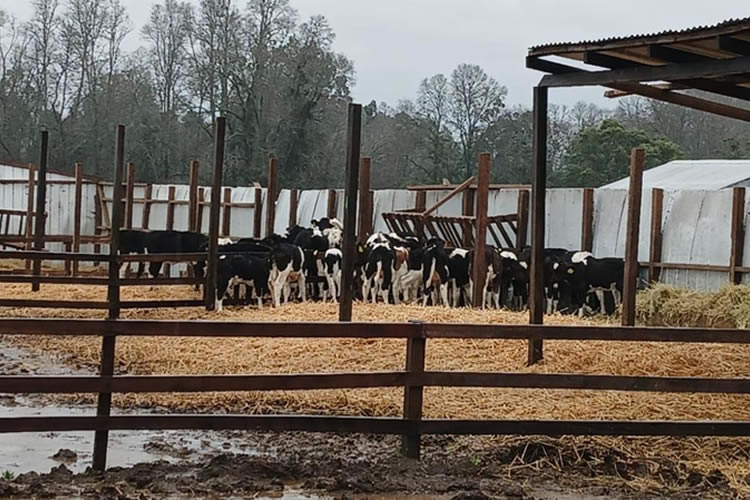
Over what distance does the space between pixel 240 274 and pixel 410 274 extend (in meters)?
3.36

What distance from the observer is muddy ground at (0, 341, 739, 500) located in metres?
6.26

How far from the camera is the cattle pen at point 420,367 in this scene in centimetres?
659

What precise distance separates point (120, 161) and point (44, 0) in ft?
119

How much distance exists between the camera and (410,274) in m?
18.5

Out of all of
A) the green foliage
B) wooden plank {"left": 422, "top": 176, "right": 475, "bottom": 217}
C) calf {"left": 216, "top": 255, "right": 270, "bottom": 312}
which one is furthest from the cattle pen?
the green foliage

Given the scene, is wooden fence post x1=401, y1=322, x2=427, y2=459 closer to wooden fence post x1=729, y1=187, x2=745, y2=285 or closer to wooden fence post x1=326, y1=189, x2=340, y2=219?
wooden fence post x1=729, y1=187, x2=745, y2=285

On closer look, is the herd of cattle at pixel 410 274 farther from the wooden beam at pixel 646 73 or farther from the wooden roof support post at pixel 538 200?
the wooden beam at pixel 646 73

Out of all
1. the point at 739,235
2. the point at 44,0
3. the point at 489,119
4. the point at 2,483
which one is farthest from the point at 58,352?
the point at 44,0

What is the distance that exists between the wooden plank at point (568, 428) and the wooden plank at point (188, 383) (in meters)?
0.48

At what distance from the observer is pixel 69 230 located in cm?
3075

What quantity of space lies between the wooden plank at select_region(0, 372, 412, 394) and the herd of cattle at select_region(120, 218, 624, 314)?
9904mm

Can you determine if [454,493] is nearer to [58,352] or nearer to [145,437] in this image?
[145,437]

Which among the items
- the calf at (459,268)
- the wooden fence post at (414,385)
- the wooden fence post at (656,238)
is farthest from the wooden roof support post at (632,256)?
the wooden fence post at (414,385)

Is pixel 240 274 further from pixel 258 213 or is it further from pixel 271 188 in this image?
pixel 258 213
